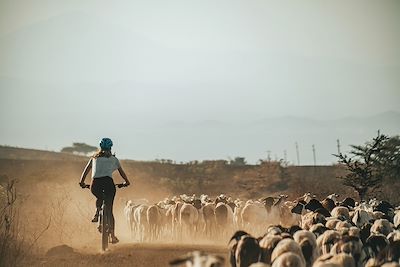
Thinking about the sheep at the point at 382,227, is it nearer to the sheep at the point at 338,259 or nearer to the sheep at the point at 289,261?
the sheep at the point at 338,259

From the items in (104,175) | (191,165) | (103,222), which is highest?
(191,165)

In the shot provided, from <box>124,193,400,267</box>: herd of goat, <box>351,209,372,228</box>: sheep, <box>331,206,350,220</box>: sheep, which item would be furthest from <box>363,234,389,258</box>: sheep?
<box>331,206,350,220</box>: sheep

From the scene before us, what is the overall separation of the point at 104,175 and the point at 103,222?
3.35 ft

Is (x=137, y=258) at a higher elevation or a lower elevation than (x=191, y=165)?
lower

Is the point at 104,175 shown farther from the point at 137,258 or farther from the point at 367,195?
the point at 367,195

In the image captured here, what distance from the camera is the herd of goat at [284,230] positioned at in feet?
35.7

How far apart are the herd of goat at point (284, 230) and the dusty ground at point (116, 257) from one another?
5.92 ft

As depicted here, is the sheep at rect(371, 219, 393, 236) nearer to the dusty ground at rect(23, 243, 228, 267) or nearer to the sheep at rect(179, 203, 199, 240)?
the dusty ground at rect(23, 243, 228, 267)

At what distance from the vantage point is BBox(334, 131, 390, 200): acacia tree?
29500 millimetres

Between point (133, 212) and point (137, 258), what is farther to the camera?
point (133, 212)

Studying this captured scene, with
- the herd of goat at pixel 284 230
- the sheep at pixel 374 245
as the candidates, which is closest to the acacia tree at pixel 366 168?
the herd of goat at pixel 284 230

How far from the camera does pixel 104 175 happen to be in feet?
45.7

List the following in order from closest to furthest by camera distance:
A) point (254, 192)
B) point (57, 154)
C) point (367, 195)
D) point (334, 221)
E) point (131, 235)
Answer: point (334, 221) < point (131, 235) < point (367, 195) < point (254, 192) < point (57, 154)

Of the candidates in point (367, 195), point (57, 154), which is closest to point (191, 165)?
point (57, 154)
